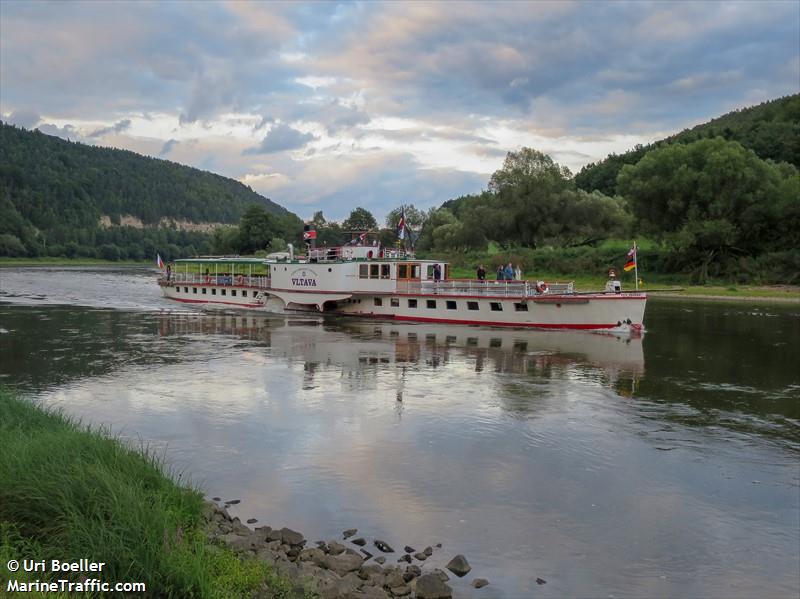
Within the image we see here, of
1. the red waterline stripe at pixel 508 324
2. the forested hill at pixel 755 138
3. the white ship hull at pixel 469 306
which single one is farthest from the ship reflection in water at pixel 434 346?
the forested hill at pixel 755 138

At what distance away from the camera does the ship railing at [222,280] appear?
52300 millimetres

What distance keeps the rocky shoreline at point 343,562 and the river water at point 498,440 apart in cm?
32

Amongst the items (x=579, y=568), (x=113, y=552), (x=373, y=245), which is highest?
(x=373, y=245)

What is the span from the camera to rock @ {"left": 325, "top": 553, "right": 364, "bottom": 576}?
976 cm

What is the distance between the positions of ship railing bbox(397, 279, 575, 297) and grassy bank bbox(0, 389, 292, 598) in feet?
101

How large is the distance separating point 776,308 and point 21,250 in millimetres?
173246

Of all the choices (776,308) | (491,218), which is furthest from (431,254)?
(776,308)

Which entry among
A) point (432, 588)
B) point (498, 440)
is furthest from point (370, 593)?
point (498, 440)

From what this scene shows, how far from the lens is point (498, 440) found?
55.2 ft

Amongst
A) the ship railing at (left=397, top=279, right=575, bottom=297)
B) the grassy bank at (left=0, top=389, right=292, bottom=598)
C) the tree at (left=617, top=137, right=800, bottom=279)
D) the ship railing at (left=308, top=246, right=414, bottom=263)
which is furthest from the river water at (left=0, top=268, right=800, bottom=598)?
the tree at (left=617, top=137, right=800, bottom=279)

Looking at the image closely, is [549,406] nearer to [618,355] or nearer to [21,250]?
[618,355]

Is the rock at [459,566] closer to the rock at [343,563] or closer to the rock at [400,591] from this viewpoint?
the rock at [400,591]

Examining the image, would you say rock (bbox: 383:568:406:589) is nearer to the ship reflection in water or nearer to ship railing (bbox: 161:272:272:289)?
the ship reflection in water

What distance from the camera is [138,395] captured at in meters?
21.4
